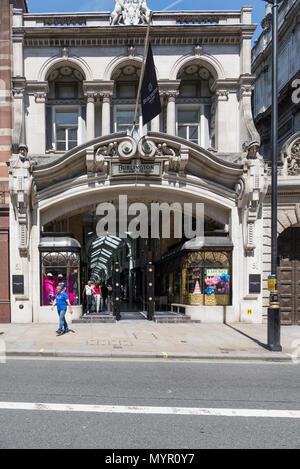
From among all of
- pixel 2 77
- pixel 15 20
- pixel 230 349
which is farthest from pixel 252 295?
pixel 15 20

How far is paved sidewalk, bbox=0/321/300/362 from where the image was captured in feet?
31.6

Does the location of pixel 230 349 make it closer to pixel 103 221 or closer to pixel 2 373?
pixel 2 373

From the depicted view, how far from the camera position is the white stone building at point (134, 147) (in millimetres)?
15289

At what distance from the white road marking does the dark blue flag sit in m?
10.7

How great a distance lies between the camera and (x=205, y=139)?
1847 centimetres

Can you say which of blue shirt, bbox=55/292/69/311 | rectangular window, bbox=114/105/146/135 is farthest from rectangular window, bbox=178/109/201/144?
blue shirt, bbox=55/292/69/311

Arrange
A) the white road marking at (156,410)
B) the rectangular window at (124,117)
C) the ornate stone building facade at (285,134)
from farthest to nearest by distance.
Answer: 1. the rectangular window at (124,117)
2. the ornate stone building facade at (285,134)
3. the white road marking at (156,410)

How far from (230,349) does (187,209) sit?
7.77 meters

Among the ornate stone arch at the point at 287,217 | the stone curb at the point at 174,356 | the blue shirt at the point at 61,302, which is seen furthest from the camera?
the ornate stone arch at the point at 287,217

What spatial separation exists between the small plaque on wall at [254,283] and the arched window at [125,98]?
8.60m

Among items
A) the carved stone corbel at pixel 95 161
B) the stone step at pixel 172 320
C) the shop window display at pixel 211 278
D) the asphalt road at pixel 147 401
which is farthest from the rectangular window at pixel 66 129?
the asphalt road at pixel 147 401

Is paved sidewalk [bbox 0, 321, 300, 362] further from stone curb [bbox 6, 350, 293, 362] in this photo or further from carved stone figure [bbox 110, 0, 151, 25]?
carved stone figure [bbox 110, 0, 151, 25]

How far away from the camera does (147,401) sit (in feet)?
20.1

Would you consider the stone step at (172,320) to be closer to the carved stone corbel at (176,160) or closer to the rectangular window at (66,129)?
the carved stone corbel at (176,160)
